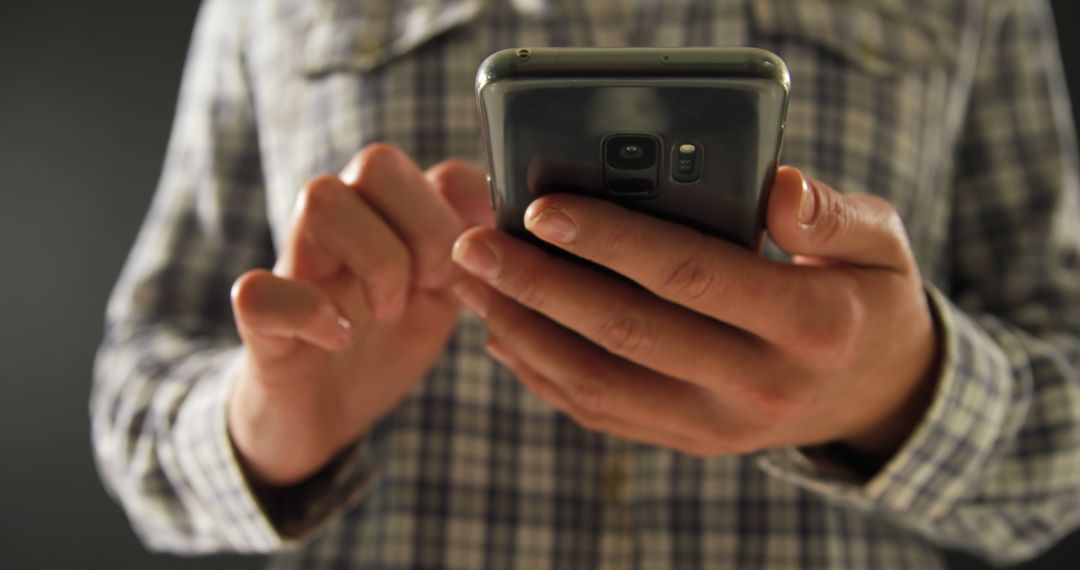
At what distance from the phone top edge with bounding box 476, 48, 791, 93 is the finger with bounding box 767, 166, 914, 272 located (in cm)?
6

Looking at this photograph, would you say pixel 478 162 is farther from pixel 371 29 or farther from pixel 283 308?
pixel 283 308

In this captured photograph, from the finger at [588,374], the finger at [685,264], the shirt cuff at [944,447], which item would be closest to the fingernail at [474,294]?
the finger at [588,374]

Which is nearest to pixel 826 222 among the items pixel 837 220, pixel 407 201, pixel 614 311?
pixel 837 220

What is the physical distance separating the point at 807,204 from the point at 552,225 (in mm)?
113

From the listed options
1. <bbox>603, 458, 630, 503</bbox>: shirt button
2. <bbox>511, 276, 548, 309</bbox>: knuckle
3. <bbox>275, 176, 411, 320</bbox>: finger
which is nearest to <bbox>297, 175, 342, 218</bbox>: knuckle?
<bbox>275, 176, 411, 320</bbox>: finger

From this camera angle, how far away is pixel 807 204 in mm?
365

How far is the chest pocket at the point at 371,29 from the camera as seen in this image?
0.67m

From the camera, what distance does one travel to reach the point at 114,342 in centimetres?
72

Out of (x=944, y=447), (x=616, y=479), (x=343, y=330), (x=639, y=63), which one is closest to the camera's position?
(x=639, y=63)

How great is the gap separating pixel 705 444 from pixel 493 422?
8.5 inches

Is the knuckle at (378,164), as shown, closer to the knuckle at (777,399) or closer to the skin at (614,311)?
the skin at (614,311)

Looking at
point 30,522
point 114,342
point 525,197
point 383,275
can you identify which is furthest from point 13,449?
point 525,197

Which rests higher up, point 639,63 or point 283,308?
point 639,63

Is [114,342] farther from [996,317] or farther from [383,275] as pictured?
[996,317]
